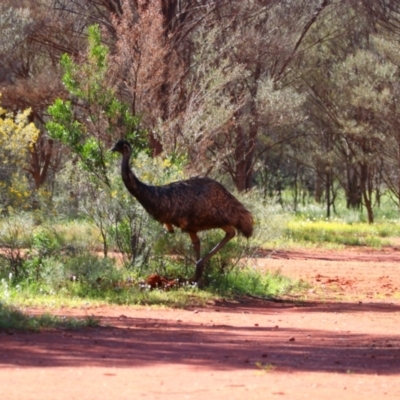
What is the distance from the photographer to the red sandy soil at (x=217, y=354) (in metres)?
8.97

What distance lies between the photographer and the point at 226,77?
2847 cm

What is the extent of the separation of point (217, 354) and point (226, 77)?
58.9ft

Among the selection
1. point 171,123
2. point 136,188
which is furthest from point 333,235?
point 136,188

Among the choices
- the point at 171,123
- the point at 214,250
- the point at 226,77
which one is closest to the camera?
the point at 214,250

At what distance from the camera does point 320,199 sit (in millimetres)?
60469

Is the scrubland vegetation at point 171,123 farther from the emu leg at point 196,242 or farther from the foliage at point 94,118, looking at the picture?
the emu leg at point 196,242

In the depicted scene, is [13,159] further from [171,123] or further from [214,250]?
[214,250]

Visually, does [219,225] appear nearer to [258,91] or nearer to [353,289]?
[353,289]

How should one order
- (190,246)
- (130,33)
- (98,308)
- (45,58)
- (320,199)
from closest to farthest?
(98,308), (190,246), (130,33), (45,58), (320,199)

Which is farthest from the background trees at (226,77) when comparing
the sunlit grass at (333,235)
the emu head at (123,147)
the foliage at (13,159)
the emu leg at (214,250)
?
the emu leg at (214,250)

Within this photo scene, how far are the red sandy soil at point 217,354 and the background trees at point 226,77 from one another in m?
5.72

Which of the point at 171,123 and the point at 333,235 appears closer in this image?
the point at 171,123

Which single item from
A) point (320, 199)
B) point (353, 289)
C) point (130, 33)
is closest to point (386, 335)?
point (353, 289)

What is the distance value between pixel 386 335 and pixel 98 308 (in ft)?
13.5
